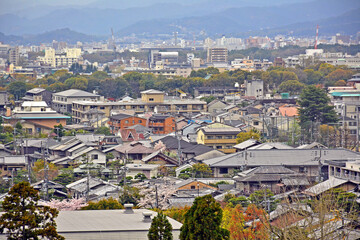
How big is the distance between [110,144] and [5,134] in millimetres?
5355

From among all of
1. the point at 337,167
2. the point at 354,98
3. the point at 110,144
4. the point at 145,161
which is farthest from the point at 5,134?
the point at 354,98

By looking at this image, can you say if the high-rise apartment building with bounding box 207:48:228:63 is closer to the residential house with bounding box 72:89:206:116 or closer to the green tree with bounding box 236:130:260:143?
the residential house with bounding box 72:89:206:116

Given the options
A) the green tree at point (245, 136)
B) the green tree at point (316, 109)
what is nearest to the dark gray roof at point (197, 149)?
the green tree at point (245, 136)

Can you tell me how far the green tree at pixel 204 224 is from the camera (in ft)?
33.9

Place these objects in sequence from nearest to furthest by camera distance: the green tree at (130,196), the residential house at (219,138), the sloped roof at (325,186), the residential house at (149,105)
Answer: the sloped roof at (325,186), the green tree at (130,196), the residential house at (219,138), the residential house at (149,105)

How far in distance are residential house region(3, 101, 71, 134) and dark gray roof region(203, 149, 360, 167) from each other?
13971 millimetres

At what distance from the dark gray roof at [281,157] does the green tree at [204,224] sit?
12.3 meters

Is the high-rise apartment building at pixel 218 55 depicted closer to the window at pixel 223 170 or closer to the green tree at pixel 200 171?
the window at pixel 223 170

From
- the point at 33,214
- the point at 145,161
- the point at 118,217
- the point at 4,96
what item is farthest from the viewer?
the point at 4,96

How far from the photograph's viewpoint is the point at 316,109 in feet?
115

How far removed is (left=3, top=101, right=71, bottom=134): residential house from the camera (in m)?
36.4

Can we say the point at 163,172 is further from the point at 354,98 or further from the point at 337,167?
the point at 354,98

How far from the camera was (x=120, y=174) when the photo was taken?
2347 centimetres

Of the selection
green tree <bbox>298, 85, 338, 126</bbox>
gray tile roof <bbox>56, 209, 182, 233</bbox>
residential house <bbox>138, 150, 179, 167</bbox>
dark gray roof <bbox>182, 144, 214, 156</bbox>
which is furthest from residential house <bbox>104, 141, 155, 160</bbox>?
gray tile roof <bbox>56, 209, 182, 233</bbox>
